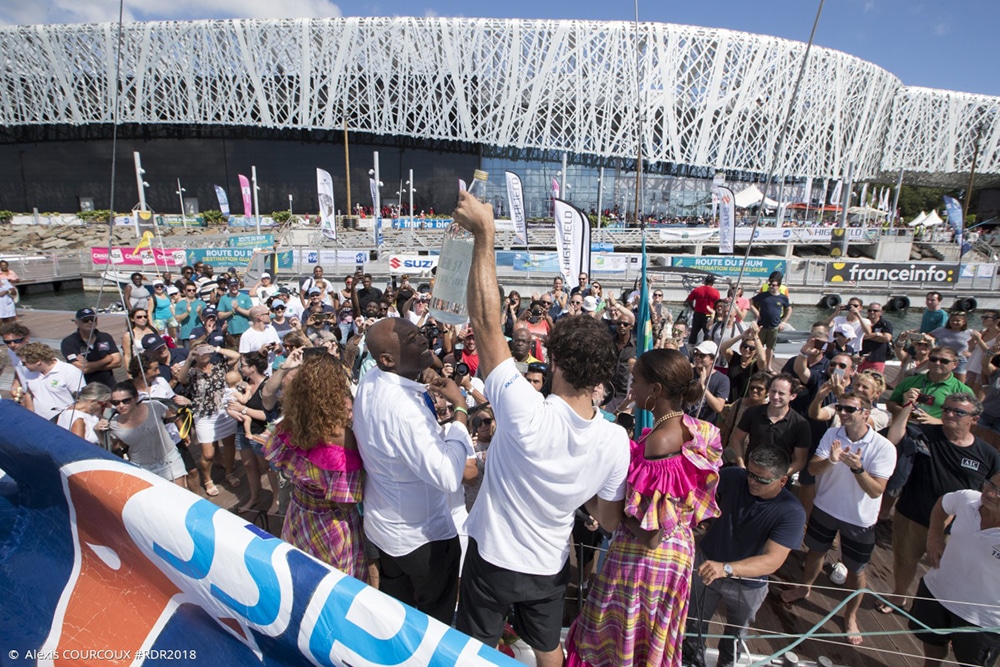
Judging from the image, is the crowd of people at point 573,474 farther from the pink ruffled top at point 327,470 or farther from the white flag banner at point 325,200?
the white flag banner at point 325,200

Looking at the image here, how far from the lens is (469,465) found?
1834 mm

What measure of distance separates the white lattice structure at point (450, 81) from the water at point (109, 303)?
30919 millimetres

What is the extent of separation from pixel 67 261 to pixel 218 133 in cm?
3316

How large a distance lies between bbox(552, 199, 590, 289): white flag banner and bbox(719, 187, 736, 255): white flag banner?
6.55m

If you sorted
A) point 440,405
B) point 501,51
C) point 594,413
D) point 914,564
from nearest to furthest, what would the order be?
point 594,413, point 914,564, point 440,405, point 501,51

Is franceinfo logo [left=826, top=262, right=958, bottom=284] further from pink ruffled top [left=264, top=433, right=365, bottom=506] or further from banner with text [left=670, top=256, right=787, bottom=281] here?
pink ruffled top [left=264, top=433, right=365, bottom=506]

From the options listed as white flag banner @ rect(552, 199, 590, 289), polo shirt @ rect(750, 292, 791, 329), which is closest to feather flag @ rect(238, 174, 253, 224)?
white flag banner @ rect(552, 199, 590, 289)

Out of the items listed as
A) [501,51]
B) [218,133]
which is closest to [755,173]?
[501,51]

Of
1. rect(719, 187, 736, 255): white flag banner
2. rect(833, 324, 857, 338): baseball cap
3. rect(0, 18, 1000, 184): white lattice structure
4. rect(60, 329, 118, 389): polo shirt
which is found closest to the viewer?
rect(60, 329, 118, 389): polo shirt

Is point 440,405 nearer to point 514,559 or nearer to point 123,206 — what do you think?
point 514,559

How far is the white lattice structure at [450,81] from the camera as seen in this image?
142ft

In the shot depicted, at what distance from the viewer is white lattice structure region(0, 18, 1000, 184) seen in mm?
43250

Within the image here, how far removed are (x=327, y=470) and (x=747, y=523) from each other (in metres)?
1.89

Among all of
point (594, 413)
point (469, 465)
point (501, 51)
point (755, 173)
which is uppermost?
point (501, 51)
